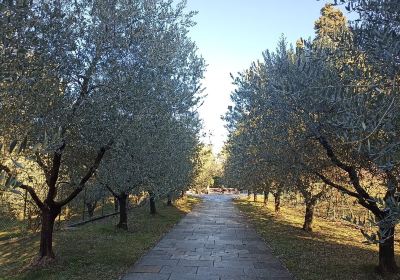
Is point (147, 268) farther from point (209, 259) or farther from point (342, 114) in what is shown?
point (342, 114)

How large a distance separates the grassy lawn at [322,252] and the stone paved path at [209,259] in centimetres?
57

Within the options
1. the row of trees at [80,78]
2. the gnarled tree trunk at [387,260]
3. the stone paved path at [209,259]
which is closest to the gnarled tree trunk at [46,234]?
the row of trees at [80,78]

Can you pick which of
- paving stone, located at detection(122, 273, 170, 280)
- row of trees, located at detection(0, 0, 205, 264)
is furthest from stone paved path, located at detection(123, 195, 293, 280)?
row of trees, located at detection(0, 0, 205, 264)

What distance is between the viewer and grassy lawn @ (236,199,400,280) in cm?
1194

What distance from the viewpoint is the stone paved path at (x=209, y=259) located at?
37.6 feet

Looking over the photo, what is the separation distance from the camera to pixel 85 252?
14.2m

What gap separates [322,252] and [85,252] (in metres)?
8.29

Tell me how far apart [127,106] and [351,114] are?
6.43m

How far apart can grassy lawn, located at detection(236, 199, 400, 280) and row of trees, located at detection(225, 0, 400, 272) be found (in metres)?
1.22

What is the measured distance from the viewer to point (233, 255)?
1458 cm

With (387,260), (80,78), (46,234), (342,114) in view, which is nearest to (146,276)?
(46,234)

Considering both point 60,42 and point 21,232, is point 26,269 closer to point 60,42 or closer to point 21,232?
point 60,42

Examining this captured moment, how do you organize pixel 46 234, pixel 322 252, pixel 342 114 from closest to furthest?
pixel 342 114 < pixel 46 234 < pixel 322 252

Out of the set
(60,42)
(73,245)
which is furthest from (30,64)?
(73,245)
